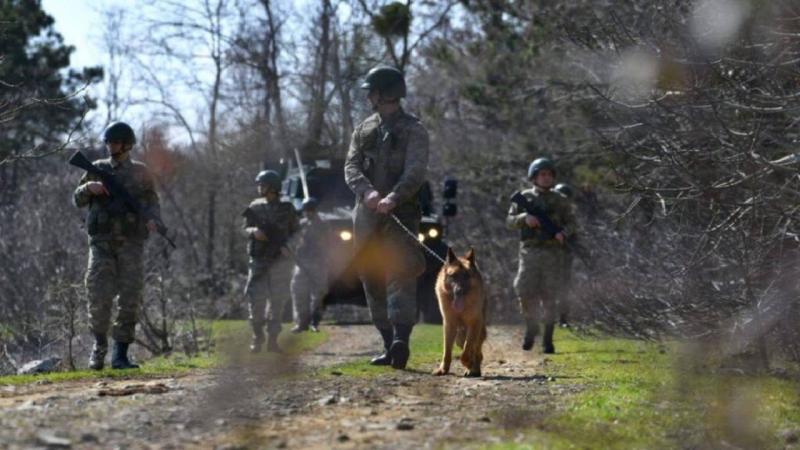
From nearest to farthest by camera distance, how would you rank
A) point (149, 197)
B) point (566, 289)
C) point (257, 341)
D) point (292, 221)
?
point (149, 197) → point (257, 341) → point (292, 221) → point (566, 289)

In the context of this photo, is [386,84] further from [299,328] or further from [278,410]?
[299,328]

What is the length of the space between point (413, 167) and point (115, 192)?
272cm

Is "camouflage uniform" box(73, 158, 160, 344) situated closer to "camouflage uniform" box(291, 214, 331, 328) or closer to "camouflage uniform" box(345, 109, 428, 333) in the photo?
"camouflage uniform" box(345, 109, 428, 333)

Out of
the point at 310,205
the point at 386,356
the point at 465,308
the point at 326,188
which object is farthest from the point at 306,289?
the point at 465,308

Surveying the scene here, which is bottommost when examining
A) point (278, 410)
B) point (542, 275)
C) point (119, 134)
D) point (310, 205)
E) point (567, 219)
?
point (278, 410)

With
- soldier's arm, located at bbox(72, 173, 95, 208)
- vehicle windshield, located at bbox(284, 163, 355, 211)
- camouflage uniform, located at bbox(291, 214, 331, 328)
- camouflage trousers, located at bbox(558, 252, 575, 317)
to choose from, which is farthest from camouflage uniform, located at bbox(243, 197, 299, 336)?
vehicle windshield, located at bbox(284, 163, 355, 211)

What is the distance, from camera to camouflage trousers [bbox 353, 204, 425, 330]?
11.6 metres

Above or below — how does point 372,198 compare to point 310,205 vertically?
below

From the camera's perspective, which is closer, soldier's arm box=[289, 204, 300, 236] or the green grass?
the green grass

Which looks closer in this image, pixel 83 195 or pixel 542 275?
pixel 83 195

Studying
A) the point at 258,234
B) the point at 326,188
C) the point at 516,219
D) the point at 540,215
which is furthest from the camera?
the point at 326,188

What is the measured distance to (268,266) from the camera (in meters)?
17.1

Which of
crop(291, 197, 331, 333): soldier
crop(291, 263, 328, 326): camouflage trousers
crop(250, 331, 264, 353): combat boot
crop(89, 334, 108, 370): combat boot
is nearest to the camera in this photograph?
crop(89, 334, 108, 370): combat boot

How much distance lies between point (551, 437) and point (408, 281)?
3.91 m
